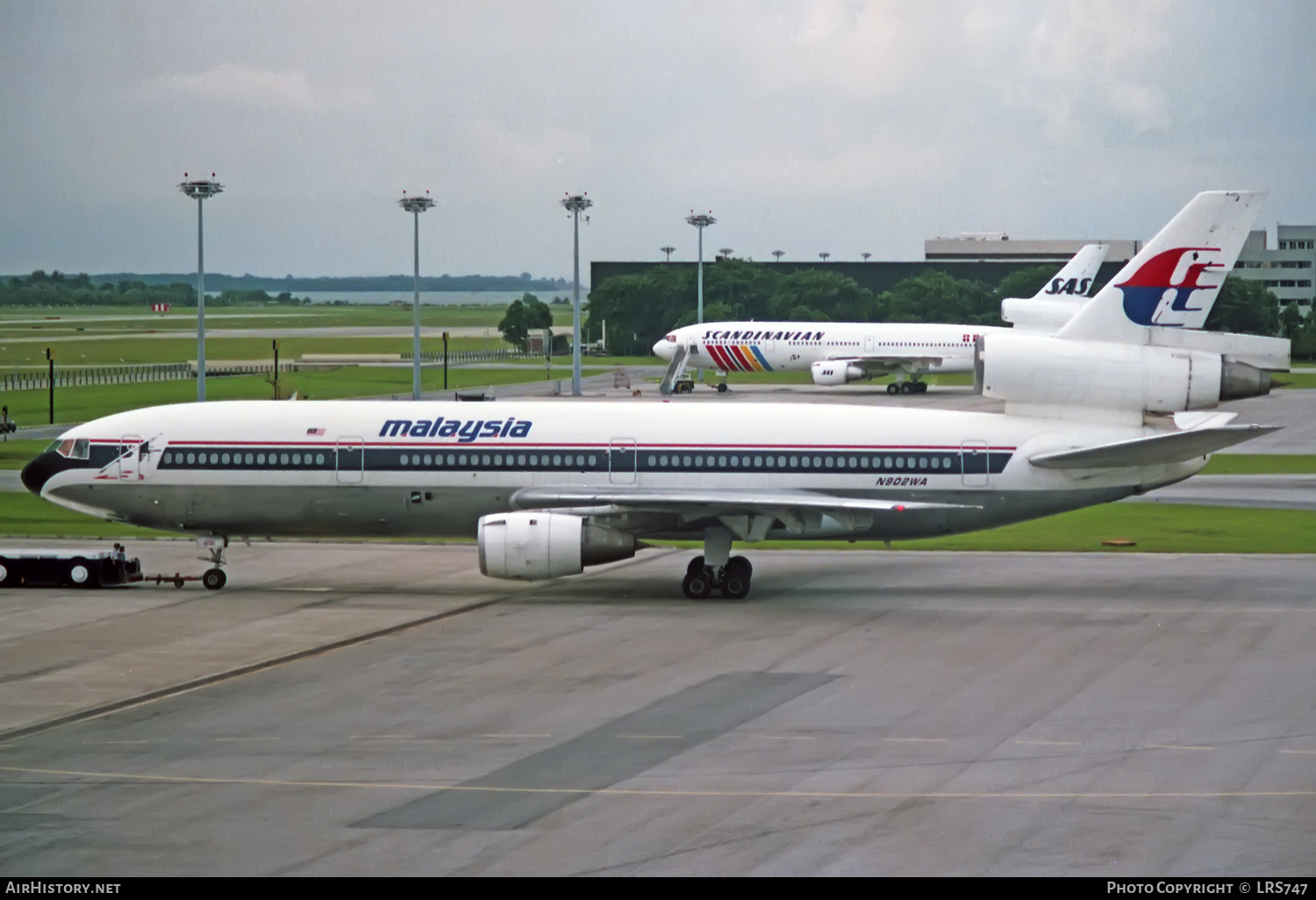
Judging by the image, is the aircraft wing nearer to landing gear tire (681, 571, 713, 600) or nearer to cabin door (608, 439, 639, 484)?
cabin door (608, 439, 639, 484)

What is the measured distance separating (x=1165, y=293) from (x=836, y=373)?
263ft

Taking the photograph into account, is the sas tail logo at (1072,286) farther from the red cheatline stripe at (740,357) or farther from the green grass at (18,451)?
the green grass at (18,451)

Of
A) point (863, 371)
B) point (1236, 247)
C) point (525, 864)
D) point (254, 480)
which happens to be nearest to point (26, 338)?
point (863, 371)

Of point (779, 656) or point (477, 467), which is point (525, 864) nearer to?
point (779, 656)

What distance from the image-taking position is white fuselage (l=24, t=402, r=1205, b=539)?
40.0 m

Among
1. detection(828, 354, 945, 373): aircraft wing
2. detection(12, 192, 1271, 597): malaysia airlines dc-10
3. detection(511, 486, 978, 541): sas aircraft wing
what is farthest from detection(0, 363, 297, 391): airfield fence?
detection(511, 486, 978, 541): sas aircraft wing

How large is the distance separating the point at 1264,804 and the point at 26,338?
184387mm

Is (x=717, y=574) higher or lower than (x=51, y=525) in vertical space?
higher

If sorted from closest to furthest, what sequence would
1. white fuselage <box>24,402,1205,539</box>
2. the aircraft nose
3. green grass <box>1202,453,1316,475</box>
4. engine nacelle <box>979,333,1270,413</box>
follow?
engine nacelle <box>979,333,1270,413</box> → white fuselage <box>24,402,1205,539</box> → the aircraft nose → green grass <box>1202,453,1316,475</box>

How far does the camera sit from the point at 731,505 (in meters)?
38.1

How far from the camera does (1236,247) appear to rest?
131 feet

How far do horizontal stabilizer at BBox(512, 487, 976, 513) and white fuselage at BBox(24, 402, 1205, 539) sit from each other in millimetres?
235

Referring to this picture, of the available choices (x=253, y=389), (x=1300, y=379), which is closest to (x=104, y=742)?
(x=253, y=389)

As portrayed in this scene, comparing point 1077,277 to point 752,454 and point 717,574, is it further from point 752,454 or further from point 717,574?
point 717,574
